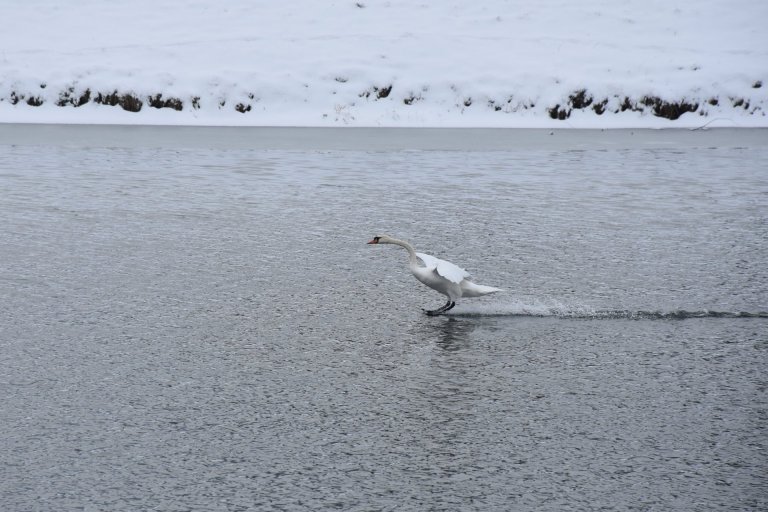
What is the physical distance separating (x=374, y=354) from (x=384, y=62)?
29.3m

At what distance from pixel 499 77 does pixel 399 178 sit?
1718cm

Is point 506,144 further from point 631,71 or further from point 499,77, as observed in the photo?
point 631,71

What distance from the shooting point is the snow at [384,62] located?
1220 inches

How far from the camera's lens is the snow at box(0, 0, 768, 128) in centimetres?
3100

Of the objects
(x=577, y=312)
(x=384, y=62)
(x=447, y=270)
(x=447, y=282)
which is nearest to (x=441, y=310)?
(x=447, y=282)

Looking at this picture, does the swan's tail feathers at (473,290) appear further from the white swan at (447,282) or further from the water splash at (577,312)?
the water splash at (577,312)

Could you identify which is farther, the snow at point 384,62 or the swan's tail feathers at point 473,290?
the snow at point 384,62

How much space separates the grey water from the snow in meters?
16.4

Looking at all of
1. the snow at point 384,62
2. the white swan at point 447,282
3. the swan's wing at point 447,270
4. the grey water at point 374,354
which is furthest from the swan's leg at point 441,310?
the snow at point 384,62

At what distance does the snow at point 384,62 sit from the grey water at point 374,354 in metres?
16.4

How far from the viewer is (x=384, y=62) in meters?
35.3

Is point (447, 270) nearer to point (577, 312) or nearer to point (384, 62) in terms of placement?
point (577, 312)

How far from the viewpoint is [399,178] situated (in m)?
17.3

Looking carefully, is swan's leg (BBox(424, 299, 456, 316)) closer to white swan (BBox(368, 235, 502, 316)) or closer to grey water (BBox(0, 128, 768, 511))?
white swan (BBox(368, 235, 502, 316))
